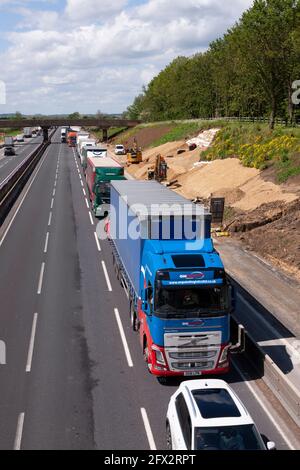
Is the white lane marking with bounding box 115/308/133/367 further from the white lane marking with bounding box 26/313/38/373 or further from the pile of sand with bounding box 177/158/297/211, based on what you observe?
the pile of sand with bounding box 177/158/297/211

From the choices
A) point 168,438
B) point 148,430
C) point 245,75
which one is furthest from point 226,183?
point 168,438

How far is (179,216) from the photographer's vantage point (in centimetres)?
1667

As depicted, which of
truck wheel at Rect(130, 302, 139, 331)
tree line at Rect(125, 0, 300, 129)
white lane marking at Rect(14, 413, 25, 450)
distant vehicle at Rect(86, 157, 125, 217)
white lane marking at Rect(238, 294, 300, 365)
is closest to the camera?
white lane marking at Rect(14, 413, 25, 450)

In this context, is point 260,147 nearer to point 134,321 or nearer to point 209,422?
point 134,321

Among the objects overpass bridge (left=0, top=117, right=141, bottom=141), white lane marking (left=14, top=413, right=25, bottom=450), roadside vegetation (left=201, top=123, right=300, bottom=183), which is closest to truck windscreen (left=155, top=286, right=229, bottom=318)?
white lane marking (left=14, top=413, right=25, bottom=450)

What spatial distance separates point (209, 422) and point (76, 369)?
244 inches

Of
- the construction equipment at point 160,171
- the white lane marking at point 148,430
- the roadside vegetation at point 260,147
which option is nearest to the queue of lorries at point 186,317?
the white lane marking at point 148,430

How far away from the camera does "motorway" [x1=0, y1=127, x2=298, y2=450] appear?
12.9 meters

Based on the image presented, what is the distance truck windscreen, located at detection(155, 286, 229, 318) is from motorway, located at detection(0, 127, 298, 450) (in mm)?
2491

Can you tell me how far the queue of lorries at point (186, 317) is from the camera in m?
11.2

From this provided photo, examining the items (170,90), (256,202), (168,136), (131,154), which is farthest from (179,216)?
(170,90)

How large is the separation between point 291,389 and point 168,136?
3179 inches
